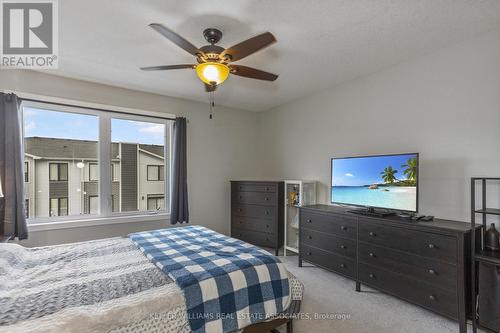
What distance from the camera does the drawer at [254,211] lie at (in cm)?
390

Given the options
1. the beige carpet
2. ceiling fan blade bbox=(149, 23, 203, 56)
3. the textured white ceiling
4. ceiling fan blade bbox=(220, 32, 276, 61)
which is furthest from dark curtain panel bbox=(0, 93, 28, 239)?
the beige carpet

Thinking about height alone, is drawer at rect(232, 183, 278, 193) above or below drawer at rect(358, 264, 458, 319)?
above

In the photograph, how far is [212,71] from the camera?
2.01 metres

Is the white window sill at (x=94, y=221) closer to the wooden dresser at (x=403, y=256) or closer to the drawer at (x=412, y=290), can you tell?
the wooden dresser at (x=403, y=256)

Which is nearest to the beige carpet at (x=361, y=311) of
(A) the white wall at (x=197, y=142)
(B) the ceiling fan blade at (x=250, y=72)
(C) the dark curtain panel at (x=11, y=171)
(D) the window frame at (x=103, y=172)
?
(A) the white wall at (x=197, y=142)

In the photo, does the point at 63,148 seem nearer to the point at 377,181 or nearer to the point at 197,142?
the point at 197,142

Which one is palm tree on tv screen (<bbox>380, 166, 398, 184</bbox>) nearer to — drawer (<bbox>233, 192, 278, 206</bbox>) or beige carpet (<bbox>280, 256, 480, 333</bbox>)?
beige carpet (<bbox>280, 256, 480, 333</bbox>)

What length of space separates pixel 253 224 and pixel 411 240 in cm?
236

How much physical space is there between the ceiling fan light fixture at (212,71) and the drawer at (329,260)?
2344 millimetres

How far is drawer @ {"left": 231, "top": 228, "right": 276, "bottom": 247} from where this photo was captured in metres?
3.90

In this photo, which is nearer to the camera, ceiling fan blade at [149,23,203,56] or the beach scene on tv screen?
ceiling fan blade at [149,23,203,56]

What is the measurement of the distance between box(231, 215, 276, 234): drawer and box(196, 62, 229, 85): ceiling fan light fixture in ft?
8.24

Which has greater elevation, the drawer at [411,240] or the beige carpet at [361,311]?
the drawer at [411,240]

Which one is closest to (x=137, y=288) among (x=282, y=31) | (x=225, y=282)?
(x=225, y=282)
